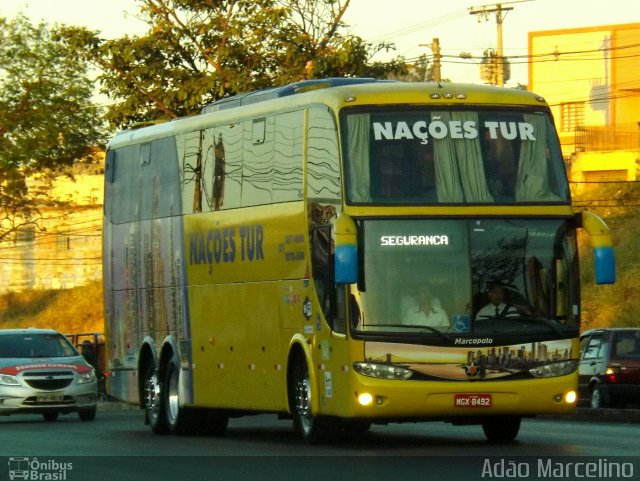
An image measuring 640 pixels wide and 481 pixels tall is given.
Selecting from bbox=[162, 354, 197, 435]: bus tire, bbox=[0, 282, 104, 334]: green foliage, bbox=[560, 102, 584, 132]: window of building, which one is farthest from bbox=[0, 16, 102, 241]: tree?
bbox=[560, 102, 584, 132]: window of building

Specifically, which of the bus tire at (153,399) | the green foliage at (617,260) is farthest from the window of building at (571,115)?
the bus tire at (153,399)

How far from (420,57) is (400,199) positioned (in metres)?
37.3

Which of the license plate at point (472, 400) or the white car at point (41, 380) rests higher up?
the license plate at point (472, 400)

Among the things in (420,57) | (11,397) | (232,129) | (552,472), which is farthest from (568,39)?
(552,472)

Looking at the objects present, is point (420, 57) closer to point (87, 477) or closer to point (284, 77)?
point (284, 77)

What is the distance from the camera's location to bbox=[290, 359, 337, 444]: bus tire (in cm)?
1897

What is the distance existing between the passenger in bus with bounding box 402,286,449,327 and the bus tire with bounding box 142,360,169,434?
685cm

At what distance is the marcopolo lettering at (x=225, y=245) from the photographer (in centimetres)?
2048

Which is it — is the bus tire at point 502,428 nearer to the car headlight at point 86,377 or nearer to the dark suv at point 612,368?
the dark suv at point 612,368

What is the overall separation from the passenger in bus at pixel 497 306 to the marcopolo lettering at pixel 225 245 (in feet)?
10.9

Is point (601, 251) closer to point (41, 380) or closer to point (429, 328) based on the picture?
point (429, 328)

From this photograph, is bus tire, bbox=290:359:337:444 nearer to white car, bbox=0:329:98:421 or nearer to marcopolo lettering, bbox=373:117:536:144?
marcopolo lettering, bbox=373:117:536:144

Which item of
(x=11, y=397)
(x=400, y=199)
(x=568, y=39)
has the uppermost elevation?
(x=568, y=39)

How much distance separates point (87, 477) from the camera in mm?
15258
